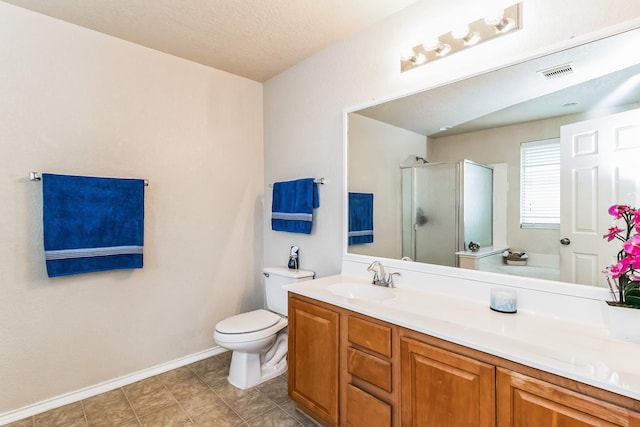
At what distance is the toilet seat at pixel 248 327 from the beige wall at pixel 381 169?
766 mm

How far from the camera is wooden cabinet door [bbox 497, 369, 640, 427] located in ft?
2.79

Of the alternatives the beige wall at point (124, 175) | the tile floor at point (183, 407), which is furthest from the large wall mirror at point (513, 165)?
the beige wall at point (124, 175)

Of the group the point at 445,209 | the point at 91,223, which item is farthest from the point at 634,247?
the point at 91,223

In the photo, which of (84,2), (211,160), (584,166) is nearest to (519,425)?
(584,166)

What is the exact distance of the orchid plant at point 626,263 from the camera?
3.36ft

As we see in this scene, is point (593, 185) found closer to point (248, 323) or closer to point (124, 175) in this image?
point (248, 323)

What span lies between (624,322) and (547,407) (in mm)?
428

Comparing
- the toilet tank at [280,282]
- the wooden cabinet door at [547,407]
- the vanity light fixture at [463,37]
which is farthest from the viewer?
the toilet tank at [280,282]

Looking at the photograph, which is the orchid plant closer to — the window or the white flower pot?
the white flower pot

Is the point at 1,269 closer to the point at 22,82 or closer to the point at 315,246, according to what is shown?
the point at 22,82

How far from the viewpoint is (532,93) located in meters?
1.44

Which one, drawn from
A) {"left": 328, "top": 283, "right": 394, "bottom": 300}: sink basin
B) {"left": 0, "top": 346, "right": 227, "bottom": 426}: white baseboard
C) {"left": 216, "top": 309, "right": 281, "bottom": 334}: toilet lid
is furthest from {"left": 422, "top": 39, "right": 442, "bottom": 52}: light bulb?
{"left": 0, "top": 346, "right": 227, "bottom": 426}: white baseboard

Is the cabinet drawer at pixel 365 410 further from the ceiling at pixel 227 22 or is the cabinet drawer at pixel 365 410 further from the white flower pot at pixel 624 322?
the ceiling at pixel 227 22

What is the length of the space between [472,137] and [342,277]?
3.79 feet
